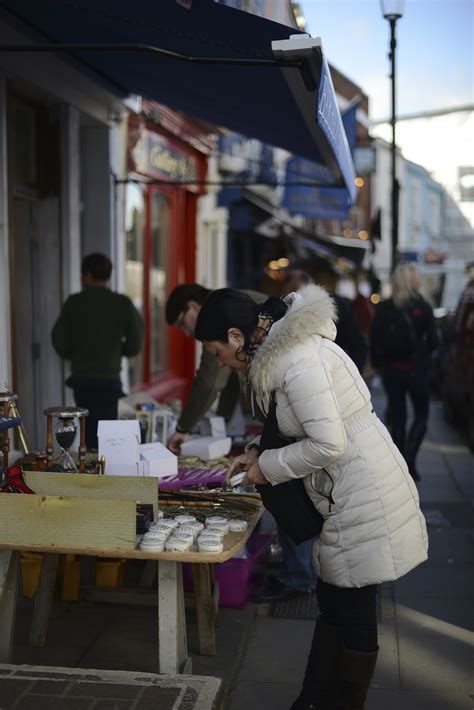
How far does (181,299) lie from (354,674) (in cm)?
249

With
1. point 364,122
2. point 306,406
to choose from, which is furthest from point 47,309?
point 364,122

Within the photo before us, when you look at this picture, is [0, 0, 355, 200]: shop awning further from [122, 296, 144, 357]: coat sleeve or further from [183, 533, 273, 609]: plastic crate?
[183, 533, 273, 609]: plastic crate

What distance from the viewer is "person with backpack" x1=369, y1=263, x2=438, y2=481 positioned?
8.32m

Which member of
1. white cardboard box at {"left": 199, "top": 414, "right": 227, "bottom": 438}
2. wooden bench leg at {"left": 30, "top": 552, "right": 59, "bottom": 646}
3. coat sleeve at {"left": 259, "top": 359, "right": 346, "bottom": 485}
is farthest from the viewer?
white cardboard box at {"left": 199, "top": 414, "right": 227, "bottom": 438}

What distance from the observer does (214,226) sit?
1423cm

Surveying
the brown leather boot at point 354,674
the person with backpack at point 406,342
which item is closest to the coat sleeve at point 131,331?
the person with backpack at point 406,342

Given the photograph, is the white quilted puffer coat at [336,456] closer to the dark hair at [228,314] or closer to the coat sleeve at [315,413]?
the coat sleeve at [315,413]

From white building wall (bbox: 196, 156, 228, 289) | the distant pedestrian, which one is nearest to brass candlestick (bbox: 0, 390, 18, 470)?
the distant pedestrian

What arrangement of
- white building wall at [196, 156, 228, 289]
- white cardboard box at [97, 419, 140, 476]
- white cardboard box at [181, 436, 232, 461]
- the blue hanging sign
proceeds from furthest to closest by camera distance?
1. white building wall at [196, 156, 228, 289]
2. the blue hanging sign
3. white cardboard box at [181, 436, 232, 461]
4. white cardboard box at [97, 419, 140, 476]

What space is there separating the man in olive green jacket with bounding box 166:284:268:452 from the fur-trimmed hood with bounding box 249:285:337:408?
139 cm

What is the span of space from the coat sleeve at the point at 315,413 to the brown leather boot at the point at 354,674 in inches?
28.2

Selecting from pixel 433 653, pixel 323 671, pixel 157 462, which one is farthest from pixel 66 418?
pixel 433 653

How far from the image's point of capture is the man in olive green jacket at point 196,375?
196 inches

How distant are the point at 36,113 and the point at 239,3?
3749 millimetres
